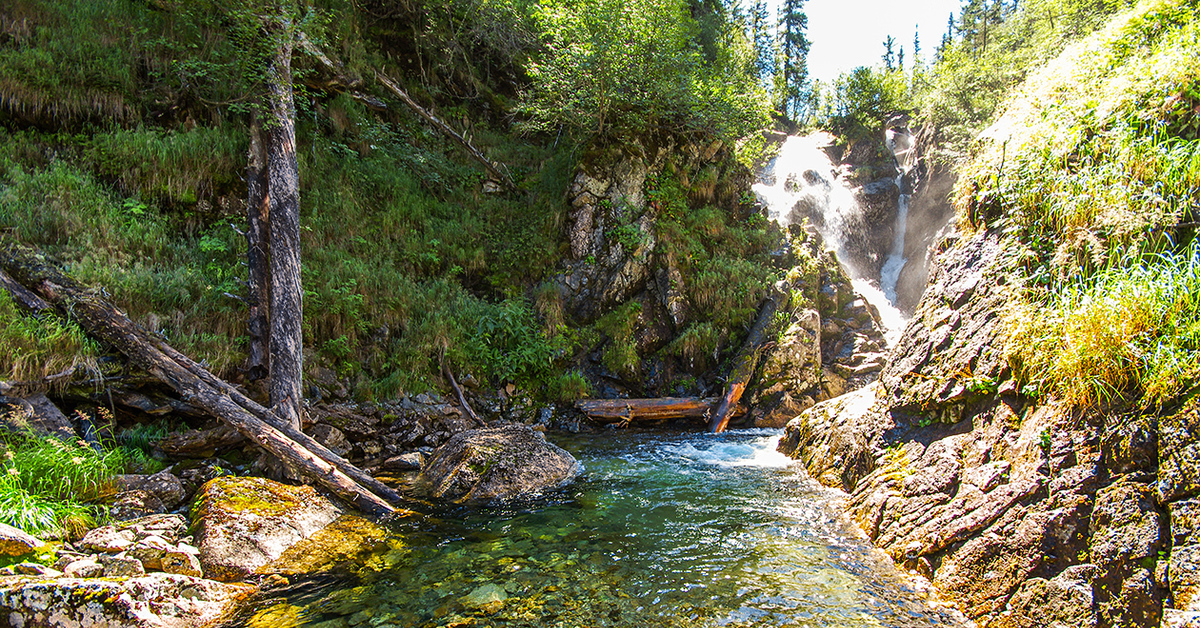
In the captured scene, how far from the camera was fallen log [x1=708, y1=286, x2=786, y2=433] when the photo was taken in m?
10.4

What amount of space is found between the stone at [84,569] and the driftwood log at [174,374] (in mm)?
2119

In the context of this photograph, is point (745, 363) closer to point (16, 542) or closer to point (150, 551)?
point (150, 551)

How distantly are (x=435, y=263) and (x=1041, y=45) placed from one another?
26.9 meters

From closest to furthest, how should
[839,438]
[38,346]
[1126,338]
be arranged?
[1126,338], [38,346], [839,438]

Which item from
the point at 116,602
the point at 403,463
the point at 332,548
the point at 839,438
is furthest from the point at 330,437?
the point at 839,438

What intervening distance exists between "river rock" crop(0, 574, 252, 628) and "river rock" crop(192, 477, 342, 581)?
1.53 ft

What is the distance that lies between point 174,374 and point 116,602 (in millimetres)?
3614

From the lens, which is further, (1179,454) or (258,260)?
(258,260)

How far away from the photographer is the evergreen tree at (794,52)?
44.3 metres

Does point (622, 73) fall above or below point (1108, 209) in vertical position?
above

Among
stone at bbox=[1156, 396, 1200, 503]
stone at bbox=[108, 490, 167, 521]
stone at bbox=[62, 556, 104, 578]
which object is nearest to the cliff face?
stone at bbox=[1156, 396, 1200, 503]

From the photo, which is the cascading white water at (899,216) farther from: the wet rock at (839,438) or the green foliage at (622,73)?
the wet rock at (839,438)

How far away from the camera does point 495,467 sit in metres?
6.24

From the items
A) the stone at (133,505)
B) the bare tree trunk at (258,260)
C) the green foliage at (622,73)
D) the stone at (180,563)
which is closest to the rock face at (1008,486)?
the stone at (180,563)
